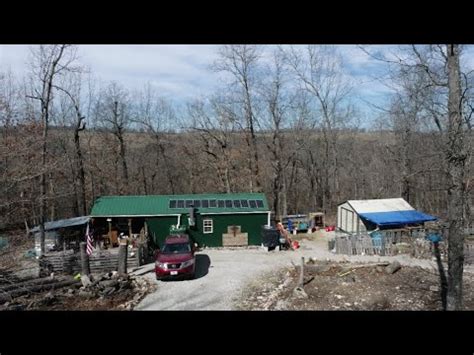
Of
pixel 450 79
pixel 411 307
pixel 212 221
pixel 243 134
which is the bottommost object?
pixel 411 307

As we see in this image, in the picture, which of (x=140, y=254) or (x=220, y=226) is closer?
(x=140, y=254)

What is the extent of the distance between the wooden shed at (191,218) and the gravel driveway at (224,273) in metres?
0.83

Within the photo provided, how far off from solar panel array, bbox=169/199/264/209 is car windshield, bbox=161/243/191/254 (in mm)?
4397

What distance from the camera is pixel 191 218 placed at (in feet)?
55.1

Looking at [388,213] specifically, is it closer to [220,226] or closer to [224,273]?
[220,226]

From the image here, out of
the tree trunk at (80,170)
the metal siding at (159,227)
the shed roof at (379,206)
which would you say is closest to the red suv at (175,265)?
the metal siding at (159,227)

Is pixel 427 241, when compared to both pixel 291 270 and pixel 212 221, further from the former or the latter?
pixel 212 221

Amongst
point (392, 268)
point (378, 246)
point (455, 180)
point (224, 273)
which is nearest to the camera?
point (455, 180)

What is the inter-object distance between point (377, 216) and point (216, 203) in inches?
304

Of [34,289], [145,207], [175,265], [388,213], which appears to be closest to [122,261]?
[175,265]

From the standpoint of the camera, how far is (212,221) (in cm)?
1720

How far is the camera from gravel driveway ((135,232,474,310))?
32.7ft
